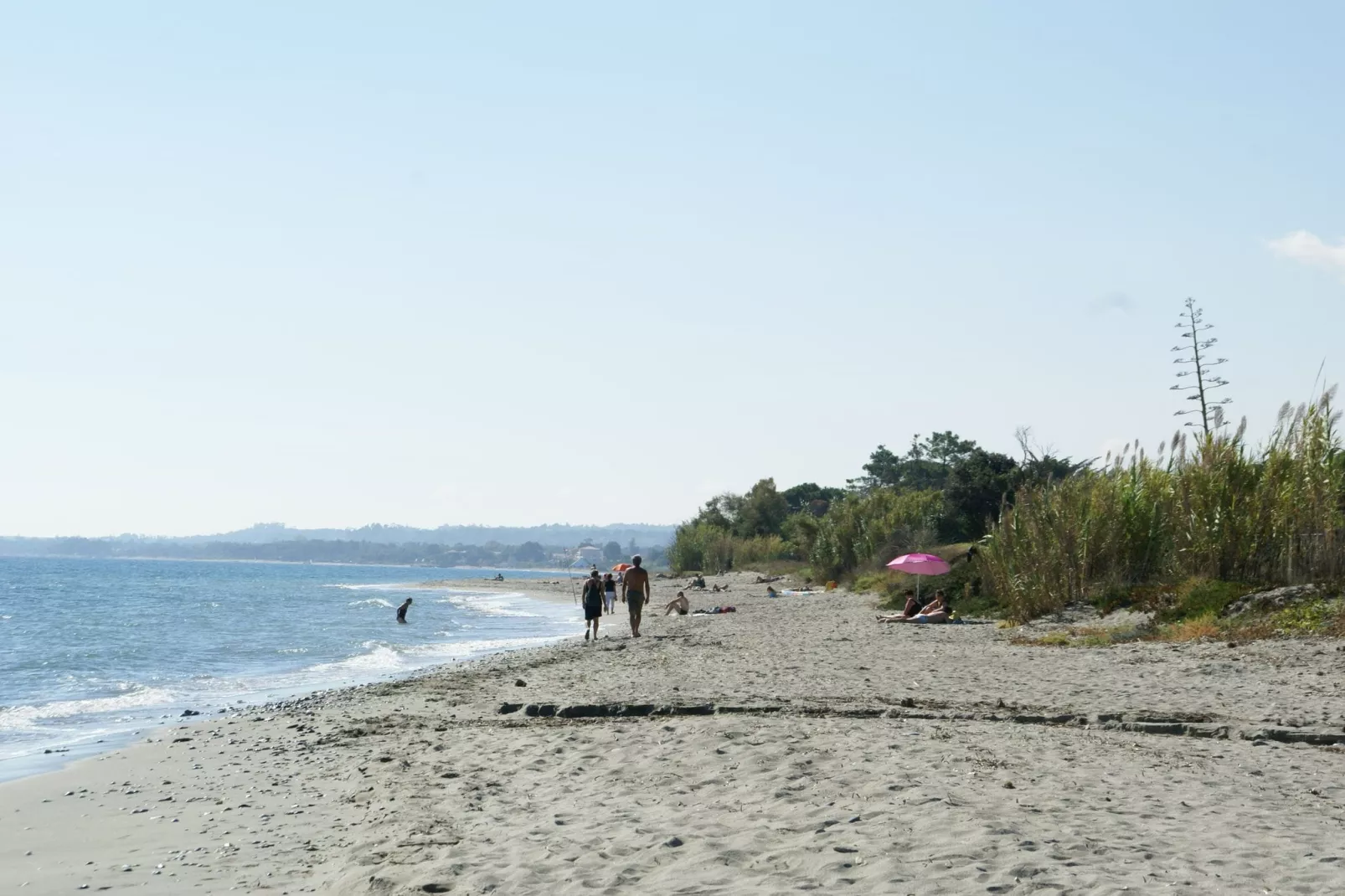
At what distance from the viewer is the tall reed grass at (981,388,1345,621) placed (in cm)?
1772

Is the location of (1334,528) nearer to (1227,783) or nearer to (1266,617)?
(1266,617)

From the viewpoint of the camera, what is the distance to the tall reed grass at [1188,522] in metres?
17.7

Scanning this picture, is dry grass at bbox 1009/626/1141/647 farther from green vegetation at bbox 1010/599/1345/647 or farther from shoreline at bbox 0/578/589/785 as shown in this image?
shoreline at bbox 0/578/589/785

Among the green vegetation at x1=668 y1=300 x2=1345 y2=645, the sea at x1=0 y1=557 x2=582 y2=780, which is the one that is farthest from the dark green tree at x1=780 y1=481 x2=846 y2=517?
the green vegetation at x1=668 y1=300 x2=1345 y2=645

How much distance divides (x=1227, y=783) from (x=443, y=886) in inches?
203

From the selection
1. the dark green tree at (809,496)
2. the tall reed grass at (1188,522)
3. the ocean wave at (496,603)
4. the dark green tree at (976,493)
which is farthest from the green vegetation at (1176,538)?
the dark green tree at (809,496)

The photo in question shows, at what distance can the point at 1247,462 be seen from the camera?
734 inches

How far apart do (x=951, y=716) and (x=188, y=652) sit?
908 inches

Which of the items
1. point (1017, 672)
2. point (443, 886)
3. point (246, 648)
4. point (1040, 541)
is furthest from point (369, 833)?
point (246, 648)

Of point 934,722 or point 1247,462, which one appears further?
point 1247,462

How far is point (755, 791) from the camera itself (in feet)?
26.0

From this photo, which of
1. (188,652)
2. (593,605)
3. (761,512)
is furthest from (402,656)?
(761,512)

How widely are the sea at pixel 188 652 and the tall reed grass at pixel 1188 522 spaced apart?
12.0 metres

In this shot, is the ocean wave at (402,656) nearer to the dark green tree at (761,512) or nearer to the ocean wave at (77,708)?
the ocean wave at (77,708)
